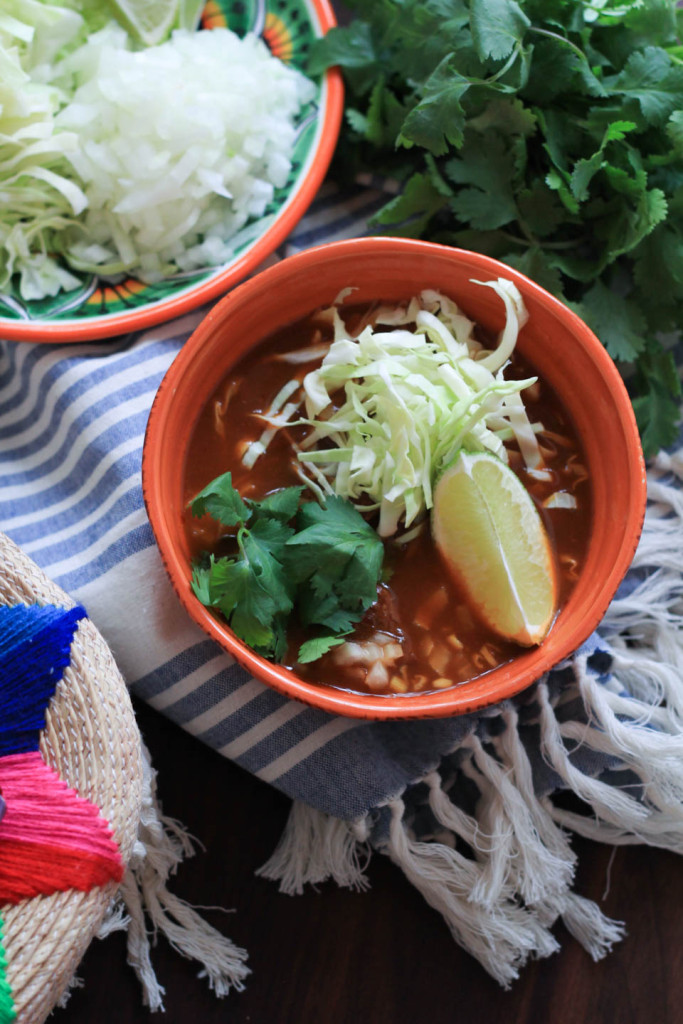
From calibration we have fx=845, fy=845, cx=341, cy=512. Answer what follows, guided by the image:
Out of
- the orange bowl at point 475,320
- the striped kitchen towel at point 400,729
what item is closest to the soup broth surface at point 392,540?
the orange bowl at point 475,320

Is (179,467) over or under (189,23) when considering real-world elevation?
under

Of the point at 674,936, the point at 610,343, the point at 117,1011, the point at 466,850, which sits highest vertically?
the point at 610,343

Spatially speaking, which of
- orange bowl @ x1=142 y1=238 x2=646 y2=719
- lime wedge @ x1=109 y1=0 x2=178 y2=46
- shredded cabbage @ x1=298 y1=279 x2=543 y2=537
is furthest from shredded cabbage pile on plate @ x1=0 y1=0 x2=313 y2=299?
shredded cabbage @ x1=298 y1=279 x2=543 y2=537

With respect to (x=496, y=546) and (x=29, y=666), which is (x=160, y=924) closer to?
(x=29, y=666)

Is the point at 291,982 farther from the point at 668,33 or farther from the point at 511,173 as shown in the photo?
the point at 668,33

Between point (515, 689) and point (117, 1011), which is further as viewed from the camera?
point (117, 1011)

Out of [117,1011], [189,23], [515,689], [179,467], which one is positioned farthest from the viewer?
[189,23]

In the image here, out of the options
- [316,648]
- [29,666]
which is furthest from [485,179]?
[29,666]

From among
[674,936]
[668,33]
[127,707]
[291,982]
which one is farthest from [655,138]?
[291,982]

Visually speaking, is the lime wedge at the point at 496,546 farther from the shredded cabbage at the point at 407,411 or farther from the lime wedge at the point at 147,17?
the lime wedge at the point at 147,17
